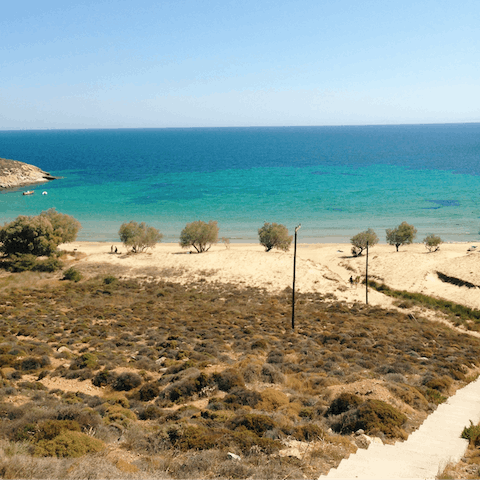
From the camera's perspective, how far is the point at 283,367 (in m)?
17.2

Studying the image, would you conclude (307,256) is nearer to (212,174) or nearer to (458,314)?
(458,314)

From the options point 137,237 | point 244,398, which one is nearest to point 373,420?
point 244,398

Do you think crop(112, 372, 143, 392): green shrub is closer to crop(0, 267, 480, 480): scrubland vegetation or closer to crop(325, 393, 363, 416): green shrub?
crop(0, 267, 480, 480): scrubland vegetation

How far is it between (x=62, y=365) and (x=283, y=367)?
29.5 feet

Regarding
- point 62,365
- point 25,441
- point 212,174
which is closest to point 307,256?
point 62,365

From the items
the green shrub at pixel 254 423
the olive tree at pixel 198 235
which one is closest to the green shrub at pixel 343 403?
the green shrub at pixel 254 423

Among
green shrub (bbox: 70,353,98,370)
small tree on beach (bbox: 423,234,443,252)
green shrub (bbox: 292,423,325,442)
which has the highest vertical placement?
green shrub (bbox: 292,423,325,442)

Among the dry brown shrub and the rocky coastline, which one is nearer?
the dry brown shrub

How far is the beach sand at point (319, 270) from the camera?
119 feet

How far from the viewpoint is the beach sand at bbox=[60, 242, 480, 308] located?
36.2 meters

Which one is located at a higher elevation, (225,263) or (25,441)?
(25,441)

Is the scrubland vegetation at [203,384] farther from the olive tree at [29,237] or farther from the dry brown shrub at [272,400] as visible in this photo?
the olive tree at [29,237]

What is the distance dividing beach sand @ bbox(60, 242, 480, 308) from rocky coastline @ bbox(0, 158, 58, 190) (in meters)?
68.6

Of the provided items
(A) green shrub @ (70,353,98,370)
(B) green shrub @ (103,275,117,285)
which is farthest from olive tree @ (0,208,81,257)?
(A) green shrub @ (70,353,98,370)
